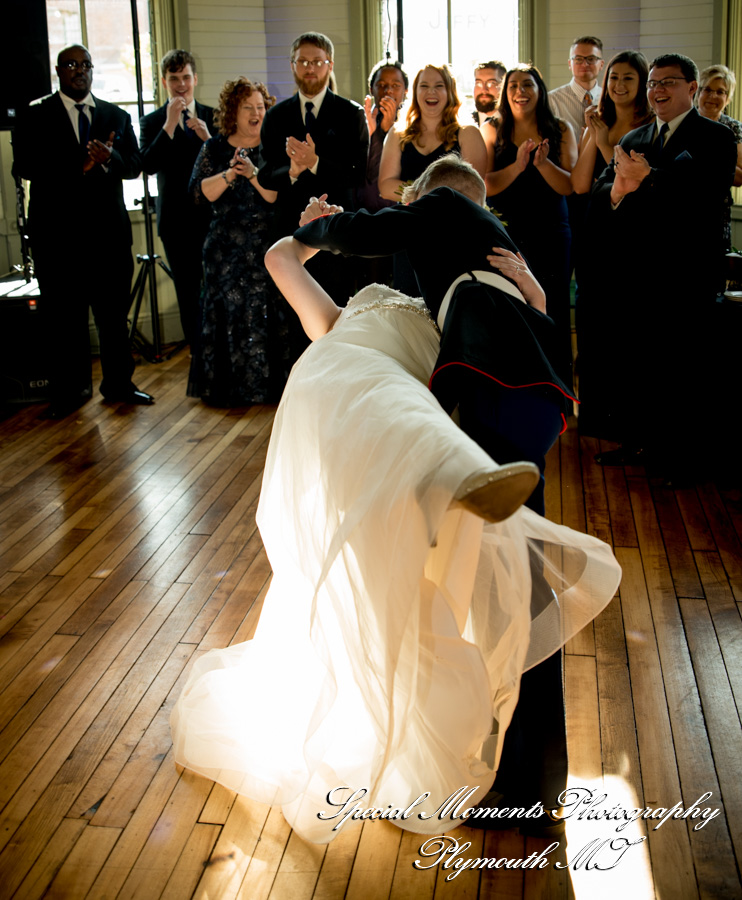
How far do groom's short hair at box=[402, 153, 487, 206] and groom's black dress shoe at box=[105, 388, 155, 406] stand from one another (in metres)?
3.39

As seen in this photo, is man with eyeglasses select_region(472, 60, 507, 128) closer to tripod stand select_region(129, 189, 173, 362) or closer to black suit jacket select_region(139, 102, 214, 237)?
black suit jacket select_region(139, 102, 214, 237)

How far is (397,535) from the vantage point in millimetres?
1615

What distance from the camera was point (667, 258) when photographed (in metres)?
4.07

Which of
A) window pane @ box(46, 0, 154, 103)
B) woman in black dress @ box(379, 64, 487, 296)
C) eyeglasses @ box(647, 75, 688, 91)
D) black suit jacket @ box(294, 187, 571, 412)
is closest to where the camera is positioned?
black suit jacket @ box(294, 187, 571, 412)

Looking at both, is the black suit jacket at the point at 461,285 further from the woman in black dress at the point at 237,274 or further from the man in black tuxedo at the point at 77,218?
the man in black tuxedo at the point at 77,218

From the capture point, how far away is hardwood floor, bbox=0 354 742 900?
197cm

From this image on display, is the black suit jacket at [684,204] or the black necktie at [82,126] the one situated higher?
the black necktie at [82,126]

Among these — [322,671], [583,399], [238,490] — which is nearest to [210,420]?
[238,490]

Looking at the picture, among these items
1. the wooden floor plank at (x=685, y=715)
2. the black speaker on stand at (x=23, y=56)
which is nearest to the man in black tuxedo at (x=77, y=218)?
the black speaker on stand at (x=23, y=56)

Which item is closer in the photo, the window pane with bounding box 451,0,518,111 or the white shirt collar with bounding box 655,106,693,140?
the white shirt collar with bounding box 655,106,693,140

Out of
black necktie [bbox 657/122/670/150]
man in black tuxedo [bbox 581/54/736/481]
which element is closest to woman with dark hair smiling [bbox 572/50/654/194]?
man in black tuxedo [bbox 581/54/736/481]

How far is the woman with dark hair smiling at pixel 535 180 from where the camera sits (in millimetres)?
4664

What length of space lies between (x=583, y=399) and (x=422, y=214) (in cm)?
275

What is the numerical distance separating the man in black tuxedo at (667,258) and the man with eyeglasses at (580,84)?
178cm
